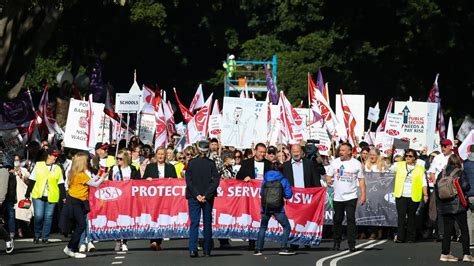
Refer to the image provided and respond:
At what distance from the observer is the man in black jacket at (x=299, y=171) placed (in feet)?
80.8

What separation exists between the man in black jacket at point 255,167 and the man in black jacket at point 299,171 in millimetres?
386

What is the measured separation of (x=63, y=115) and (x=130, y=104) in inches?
374

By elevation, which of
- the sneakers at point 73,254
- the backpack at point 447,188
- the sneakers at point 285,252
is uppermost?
the backpack at point 447,188

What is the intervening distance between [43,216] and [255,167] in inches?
175

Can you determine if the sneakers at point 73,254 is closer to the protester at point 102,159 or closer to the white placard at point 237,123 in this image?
the protester at point 102,159

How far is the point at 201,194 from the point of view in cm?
2244

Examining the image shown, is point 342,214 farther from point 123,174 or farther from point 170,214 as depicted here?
point 123,174

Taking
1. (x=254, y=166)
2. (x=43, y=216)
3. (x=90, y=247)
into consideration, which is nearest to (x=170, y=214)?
(x=90, y=247)

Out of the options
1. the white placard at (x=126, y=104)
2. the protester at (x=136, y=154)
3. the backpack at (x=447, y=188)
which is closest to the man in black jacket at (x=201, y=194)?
the backpack at (x=447, y=188)

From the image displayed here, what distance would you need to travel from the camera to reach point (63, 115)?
135 ft

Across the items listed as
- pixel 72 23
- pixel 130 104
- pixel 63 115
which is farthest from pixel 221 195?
pixel 72 23

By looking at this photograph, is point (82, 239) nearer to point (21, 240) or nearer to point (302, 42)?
point (21, 240)

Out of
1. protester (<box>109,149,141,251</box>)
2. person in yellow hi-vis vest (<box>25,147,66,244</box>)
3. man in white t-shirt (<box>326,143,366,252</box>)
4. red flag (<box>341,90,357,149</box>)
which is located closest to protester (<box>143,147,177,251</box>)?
protester (<box>109,149,141,251</box>)

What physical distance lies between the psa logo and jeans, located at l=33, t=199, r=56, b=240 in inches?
134
